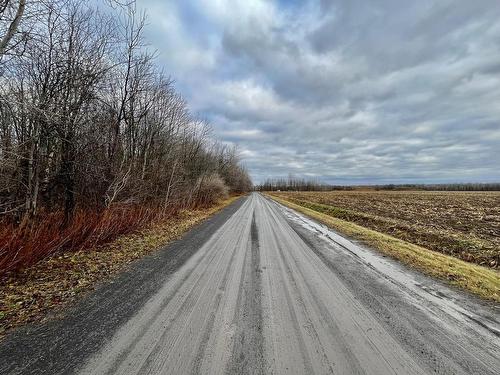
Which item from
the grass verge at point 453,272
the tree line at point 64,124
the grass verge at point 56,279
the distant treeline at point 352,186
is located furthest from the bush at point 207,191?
the distant treeline at point 352,186

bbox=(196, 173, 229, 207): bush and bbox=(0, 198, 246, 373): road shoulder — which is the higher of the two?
bbox=(196, 173, 229, 207): bush

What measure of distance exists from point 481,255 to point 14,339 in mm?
12286

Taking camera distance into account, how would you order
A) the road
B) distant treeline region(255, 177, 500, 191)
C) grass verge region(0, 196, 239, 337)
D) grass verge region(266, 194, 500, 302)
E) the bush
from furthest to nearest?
distant treeline region(255, 177, 500, 191) < the bush < grass verge region(266, 194, 500, 302) < grass verge region(0, 196, 239, 337) < the road

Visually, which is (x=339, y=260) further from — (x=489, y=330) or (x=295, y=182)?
(x=295, y=182)

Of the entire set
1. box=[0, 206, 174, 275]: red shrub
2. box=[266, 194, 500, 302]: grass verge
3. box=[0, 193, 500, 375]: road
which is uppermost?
box=[0, 206, 174, 275]: red shrub

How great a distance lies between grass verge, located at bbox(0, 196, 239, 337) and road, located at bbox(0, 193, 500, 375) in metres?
0.48

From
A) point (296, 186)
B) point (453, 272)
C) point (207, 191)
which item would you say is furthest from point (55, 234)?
point (296, 186)

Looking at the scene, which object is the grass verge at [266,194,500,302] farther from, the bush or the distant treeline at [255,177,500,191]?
the distant treeline at [255,177,500,191]

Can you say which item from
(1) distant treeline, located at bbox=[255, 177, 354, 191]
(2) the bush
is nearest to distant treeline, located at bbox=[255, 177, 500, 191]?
(1) distant treeline, located at bbox=[255, 177, 354, 191]

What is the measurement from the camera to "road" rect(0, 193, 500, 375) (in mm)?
2482

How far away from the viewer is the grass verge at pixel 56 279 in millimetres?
3637

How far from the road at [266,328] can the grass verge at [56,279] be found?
48 cm

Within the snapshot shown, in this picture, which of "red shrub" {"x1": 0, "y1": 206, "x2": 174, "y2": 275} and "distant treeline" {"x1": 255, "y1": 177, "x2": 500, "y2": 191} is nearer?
"red shrub" {"x1": 0, "y1": 206, "x2": 174, "y2": 275}

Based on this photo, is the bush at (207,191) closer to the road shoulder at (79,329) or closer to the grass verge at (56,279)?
the grass verge at (56,279)
